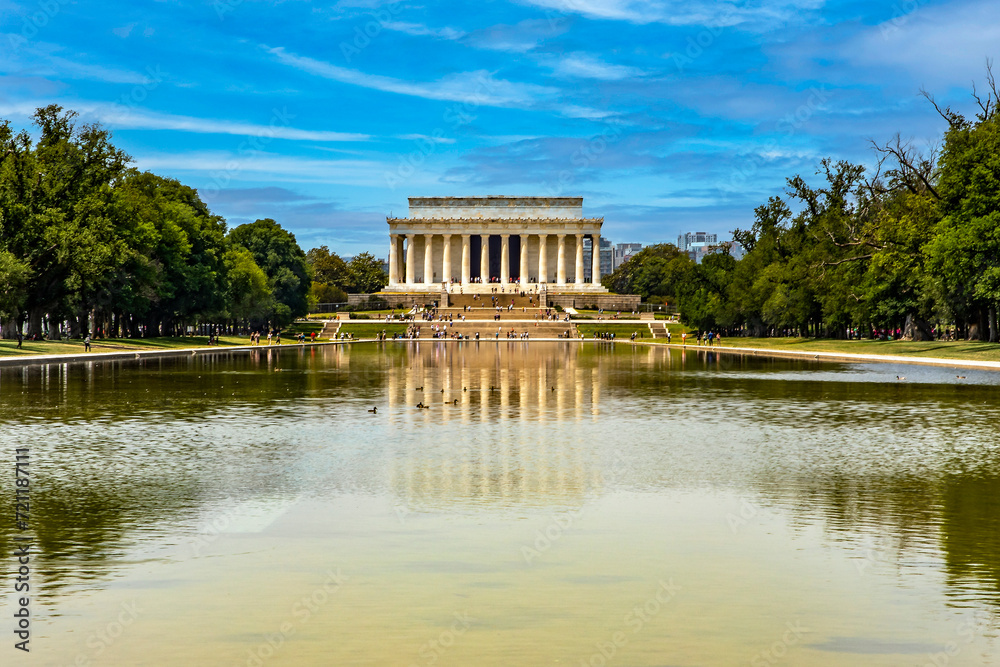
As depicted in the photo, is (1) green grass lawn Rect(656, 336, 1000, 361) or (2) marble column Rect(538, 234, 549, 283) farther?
(2) marble column Rect(538, 234, 549, 283)

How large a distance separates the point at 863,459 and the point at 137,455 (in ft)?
41.8

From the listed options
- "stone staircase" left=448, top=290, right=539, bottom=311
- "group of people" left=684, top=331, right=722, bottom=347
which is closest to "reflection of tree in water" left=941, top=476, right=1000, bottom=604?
"group of people" left=684, top=331, right=722, bottom=347

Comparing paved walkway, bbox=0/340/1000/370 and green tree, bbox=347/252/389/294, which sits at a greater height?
green tree, bbox=347/252/389/294

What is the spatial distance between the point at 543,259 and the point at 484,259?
9942 mm

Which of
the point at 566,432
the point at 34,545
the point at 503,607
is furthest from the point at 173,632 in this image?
the point at 566,432

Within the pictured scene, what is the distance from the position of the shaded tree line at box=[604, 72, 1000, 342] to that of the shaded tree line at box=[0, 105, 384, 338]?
46.0 meters

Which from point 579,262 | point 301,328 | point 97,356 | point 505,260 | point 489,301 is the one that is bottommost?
point 97,356

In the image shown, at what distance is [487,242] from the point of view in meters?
167

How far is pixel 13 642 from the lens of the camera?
7.74 metres

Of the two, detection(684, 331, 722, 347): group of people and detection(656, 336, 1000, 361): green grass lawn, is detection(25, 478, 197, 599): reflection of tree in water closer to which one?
detection(656, 336, 1000, 361): green grass lawn

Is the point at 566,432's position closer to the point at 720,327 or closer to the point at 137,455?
the point at 137,455

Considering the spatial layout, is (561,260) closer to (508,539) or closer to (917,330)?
A: (917,330)

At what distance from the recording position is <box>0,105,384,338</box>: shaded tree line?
211 ft

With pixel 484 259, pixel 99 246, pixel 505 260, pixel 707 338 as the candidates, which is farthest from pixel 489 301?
pixel 99 246
